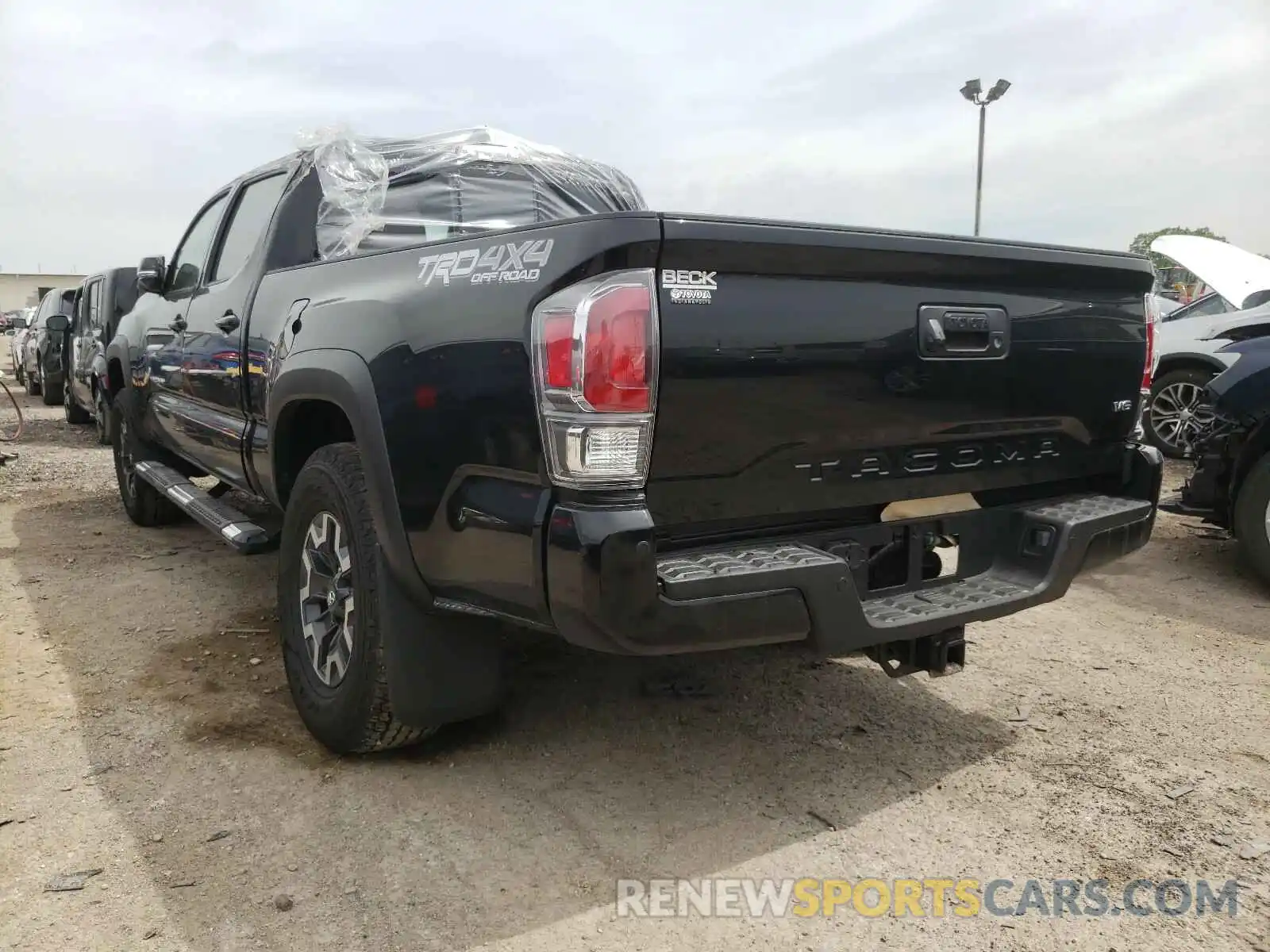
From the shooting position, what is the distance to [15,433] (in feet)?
38.0

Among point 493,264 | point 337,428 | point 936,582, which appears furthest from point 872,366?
point 337,428

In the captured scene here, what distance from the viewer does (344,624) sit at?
295 cm

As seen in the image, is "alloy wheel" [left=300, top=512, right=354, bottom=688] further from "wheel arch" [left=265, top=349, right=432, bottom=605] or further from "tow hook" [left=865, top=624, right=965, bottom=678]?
"tow hook" [left=865, top=624, right=965, bottom=678]

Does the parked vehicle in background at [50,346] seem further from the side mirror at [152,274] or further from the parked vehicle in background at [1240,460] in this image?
the parked vehicle in background at [1240,460]

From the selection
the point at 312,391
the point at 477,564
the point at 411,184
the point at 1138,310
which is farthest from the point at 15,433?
the point at 1138,310

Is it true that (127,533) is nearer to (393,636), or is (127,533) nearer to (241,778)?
(241,778)

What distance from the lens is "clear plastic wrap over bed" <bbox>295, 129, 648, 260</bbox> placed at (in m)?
3.93

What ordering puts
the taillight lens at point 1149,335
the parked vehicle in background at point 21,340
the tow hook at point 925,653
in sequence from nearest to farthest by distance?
the tow hook at point 925,653, the taillight lens at point 1149,335, the parked vehicle in background at point 21,340

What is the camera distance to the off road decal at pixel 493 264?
2.19 metres

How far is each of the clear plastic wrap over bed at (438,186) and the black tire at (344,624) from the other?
110cm

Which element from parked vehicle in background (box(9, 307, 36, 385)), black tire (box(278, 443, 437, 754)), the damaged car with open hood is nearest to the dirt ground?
black tire (box(278, 443, 437, 754))

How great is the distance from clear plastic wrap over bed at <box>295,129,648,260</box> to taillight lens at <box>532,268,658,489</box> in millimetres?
1775

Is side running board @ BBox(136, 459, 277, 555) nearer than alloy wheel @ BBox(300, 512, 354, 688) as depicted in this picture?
No

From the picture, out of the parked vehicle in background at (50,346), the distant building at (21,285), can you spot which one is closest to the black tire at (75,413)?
the parked vehicle in background at (50,346)
